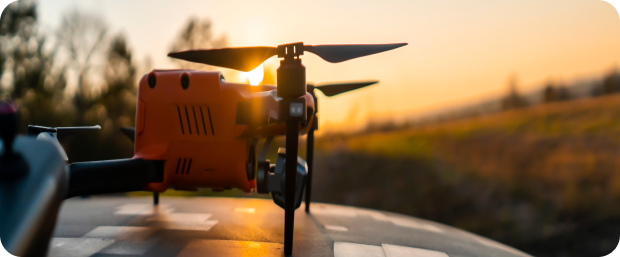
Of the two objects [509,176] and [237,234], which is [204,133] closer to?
[237,234]

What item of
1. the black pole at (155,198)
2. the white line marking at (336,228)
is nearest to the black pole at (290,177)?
the white line marking at (336,228)

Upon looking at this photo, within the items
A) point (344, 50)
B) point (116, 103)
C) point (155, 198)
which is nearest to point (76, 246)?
point (155, 198)

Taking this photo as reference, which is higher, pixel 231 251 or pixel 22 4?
pixel 22 4

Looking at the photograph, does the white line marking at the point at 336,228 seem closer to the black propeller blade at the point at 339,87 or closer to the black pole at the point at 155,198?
the black propeller blade at the point at 339,87

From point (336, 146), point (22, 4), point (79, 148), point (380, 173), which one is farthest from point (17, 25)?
point (380, 173)

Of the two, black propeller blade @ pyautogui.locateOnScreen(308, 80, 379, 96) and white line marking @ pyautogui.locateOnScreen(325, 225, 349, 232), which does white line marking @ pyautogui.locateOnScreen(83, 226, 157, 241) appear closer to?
white line marking @ pyautogui.locateOnScreen(325, 225, 349, 232)

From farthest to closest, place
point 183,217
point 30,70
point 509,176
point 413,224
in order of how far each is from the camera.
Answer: point 30,70 < point 509,176 < point 413,224 < point 183,217

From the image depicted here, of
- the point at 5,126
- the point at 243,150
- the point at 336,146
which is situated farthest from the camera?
the point at 336,146

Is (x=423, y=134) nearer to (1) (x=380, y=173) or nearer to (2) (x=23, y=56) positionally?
(1) (x=380, y=173)
